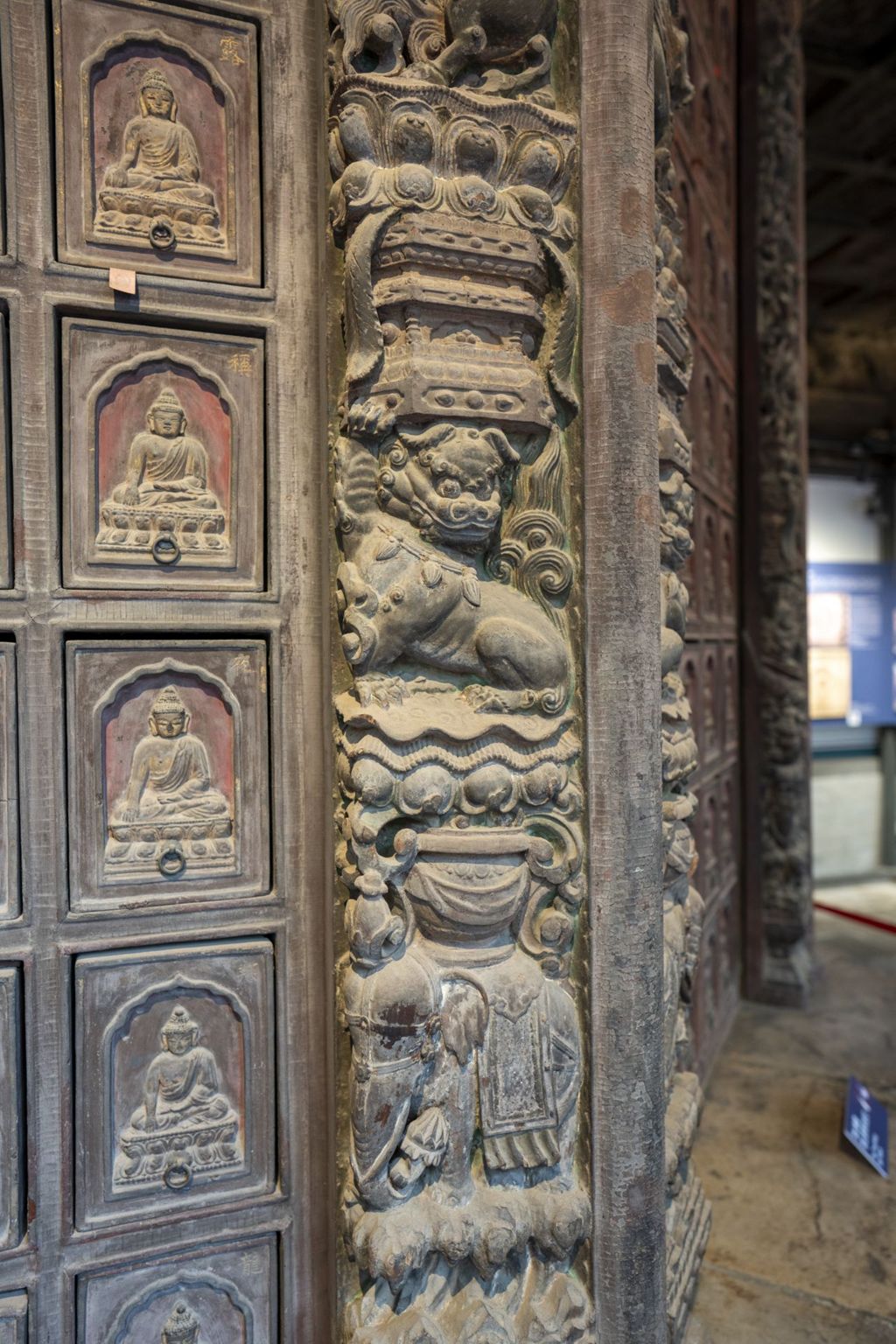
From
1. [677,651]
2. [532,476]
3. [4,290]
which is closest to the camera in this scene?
[4,290]

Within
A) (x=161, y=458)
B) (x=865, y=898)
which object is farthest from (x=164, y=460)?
(x=865, y=898)

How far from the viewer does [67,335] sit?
6.72 ft

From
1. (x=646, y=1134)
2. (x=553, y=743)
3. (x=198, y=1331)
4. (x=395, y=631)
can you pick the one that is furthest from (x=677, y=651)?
(x=198, y=1331)

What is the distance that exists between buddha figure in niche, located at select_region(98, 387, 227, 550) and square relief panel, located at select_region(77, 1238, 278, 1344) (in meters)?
1.74

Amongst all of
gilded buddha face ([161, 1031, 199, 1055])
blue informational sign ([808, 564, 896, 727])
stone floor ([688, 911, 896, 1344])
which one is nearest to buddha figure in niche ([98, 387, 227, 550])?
gilded buddha face ([161, 1031, 199, 1055])

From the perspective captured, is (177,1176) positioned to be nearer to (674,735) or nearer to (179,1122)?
(179,1122)

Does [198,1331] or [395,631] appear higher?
[395,631]

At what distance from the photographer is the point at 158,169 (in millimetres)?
2104

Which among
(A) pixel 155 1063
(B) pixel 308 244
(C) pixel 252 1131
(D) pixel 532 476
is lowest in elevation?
(C) pixel 252 1131

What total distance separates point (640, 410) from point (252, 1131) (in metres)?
2.02

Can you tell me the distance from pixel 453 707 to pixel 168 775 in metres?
0.71

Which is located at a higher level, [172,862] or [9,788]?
[9,788]

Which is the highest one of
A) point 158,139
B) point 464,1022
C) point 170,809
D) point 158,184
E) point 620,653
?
point 158,139

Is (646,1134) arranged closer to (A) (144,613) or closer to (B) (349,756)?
(B) (349,756)
